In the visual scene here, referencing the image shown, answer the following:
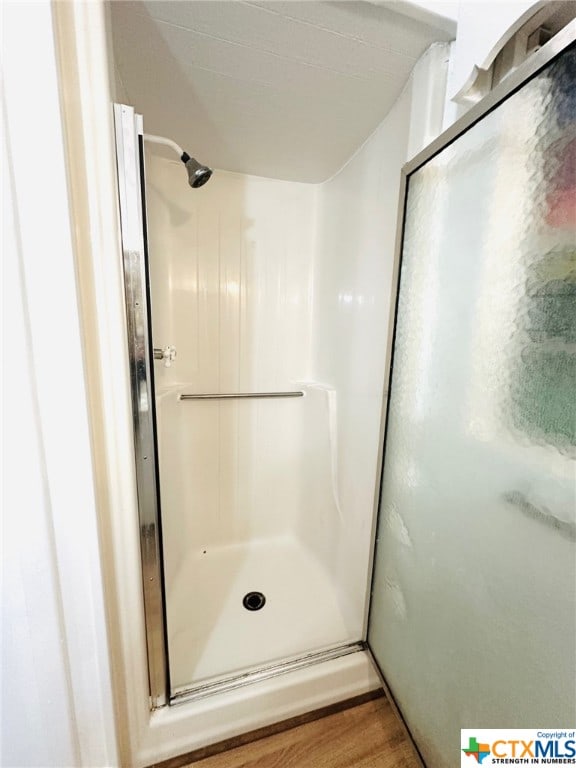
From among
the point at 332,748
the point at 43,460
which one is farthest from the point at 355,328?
the point at 332,748

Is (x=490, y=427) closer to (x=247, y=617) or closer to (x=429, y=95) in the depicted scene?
(x=429, y=95)

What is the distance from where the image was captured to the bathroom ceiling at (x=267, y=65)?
26.9 inches

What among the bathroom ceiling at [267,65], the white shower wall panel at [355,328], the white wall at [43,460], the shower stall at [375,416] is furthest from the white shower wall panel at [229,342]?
the white wall at [43,460]

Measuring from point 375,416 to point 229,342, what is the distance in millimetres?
843

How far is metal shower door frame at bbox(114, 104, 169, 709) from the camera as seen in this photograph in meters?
0.60

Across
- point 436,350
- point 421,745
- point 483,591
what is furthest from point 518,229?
point 421,745

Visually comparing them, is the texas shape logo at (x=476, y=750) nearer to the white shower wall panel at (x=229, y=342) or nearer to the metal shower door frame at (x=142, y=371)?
the metal shower door frame at (x=142, y=371)

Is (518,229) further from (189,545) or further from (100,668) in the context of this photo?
(189,545)

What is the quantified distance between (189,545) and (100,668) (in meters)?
0.93

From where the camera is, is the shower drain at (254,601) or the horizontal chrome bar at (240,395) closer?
the shower drain at (254,601)

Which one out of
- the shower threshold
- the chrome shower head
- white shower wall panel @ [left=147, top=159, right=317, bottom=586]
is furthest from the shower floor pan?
the chrome shower head

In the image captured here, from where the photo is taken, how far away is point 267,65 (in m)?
0.81

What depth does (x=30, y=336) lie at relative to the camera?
531 mm

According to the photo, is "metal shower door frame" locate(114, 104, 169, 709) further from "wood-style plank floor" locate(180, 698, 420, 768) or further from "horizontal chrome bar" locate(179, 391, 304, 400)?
"horizontal chrome bar" locate(179, 391, 304, 400)
